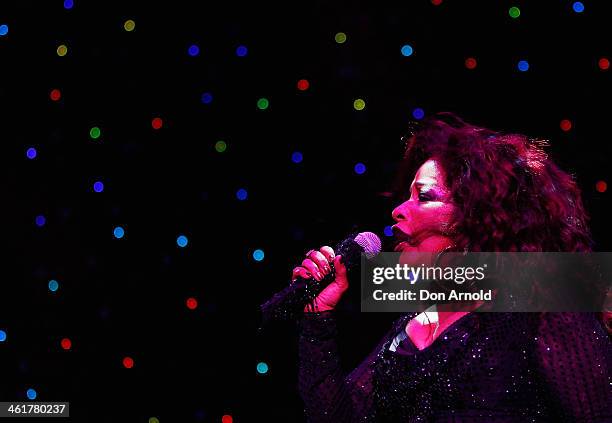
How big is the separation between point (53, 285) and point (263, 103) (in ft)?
2.78

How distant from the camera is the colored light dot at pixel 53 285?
2.03m

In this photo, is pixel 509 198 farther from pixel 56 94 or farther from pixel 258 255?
pixel 56 94

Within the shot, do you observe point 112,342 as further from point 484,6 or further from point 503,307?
point 484,6

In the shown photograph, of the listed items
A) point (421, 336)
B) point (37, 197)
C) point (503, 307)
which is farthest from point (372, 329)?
point (37, 197)

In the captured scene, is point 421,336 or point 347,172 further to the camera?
point 347,172

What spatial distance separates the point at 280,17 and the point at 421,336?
3.18 ft

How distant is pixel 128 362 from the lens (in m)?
1.92

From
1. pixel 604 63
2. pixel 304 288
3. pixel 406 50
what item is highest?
pixel 406 50

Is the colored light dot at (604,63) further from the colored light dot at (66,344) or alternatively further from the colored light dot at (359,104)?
Answer: the colored light dot at (66,344)

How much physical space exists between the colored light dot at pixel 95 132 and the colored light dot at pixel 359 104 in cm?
77

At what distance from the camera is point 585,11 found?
160 centimetres

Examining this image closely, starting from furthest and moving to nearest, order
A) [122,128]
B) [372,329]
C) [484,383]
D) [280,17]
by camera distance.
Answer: [122,128]
[280,17]
[372,329]
[484,383]

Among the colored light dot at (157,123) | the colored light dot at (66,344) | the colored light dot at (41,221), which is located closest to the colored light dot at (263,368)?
the colored light dot at (66,344)

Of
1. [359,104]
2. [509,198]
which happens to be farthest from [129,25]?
[509,198]
